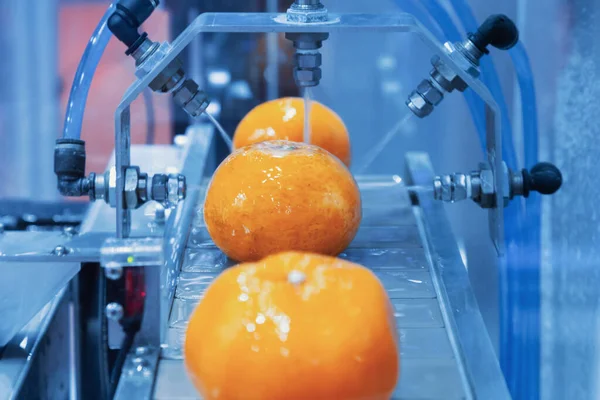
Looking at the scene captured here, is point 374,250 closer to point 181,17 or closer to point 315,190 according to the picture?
point 315,190

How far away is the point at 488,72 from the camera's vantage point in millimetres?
1278

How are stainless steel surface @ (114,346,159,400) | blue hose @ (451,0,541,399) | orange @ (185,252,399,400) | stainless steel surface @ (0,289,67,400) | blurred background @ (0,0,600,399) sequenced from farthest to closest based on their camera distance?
blurred background @ (0,0,600,399)
blue hose @ (451,0,541,399)
stainless steel surface @ (0,289,67,400)
stainless steel surface @ (114,346,159,400)
orange @ (185,252,399,400)

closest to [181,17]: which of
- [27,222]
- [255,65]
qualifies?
[255,65]

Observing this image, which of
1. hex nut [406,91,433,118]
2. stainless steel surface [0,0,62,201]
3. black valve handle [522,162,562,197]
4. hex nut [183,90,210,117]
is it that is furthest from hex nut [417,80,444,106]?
stainless steel surface [0,0,62,201]

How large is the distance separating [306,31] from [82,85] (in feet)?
1.08

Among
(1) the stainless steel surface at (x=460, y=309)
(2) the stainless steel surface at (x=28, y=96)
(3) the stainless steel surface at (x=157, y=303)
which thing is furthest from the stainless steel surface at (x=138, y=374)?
(2) the stainless steel surface at (x=28, y=96)

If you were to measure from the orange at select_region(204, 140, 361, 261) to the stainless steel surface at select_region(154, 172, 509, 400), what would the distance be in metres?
0.06

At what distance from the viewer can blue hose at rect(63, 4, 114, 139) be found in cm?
108

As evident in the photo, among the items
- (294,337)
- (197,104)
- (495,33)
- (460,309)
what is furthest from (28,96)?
(294,337)

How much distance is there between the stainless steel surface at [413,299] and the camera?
29.4 inches

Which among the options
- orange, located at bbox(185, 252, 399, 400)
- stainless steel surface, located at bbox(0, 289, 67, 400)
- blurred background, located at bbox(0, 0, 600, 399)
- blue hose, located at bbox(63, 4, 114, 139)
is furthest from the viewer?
blurred background, located at bbox(0, 0, 600, 399)

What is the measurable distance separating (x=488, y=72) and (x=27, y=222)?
2.46 feet

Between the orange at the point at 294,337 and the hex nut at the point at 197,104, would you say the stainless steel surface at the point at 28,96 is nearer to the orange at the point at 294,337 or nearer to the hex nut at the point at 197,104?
the hex nut at the point at 197,104

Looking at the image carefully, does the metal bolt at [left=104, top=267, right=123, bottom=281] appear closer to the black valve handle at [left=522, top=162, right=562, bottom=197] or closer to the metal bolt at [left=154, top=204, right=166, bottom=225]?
the metal bolt at [left=154, top=204, right=166, bottom=225]
